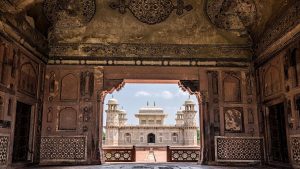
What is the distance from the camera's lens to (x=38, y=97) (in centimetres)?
784

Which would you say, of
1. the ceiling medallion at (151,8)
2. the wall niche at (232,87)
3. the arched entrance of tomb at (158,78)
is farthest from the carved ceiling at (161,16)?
the wall niche at (232,87)

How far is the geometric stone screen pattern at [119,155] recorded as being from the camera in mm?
9609

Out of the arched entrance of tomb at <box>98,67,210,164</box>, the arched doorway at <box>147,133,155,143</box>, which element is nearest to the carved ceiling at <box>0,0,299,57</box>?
the arched entrance of tomb at <box>98,67,210,164</box>

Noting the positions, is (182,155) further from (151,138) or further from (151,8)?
(151,138)

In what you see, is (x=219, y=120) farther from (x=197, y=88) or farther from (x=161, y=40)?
(x=161, y=40)

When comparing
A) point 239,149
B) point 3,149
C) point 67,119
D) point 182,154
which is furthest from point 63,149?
point 239,149

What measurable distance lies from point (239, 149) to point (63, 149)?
15.3 ft

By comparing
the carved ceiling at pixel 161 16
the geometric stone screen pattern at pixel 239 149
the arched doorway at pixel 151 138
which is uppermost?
the carved ceiling at pixel 161 16

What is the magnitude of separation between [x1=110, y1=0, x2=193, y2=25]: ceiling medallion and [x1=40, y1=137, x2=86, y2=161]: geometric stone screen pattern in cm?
379

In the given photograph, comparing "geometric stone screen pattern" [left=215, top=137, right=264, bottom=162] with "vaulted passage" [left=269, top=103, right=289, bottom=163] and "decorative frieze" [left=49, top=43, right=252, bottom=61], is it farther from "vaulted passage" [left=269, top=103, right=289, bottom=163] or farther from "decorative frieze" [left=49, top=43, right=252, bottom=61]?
"decorative frieze" [left=49, top=43, right=252, bottom=61]

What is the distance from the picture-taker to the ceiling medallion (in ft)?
27.6

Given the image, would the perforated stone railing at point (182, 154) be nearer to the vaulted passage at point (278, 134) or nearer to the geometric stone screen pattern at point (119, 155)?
the geometric stone screen pattern at point (119, 155)

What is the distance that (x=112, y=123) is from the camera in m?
29.7

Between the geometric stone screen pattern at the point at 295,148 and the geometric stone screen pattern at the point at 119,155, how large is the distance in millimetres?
5047
